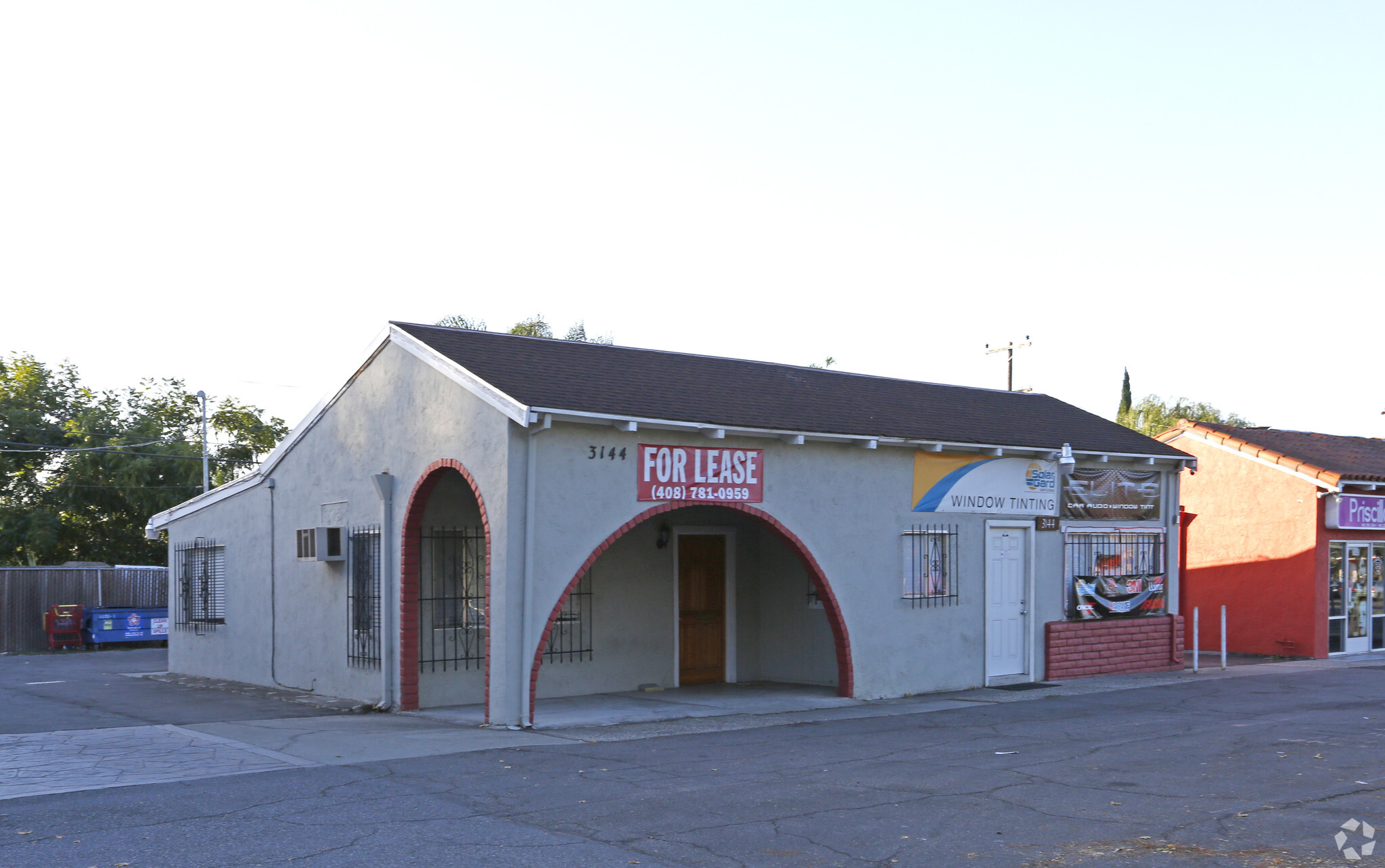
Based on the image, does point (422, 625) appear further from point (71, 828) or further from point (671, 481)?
point (71, 828)

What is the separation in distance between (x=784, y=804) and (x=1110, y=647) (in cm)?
1149

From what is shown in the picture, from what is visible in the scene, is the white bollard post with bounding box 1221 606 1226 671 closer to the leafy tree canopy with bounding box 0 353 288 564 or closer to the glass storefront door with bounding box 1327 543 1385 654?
the glass storefront door with bounding box 1327 543 1385 654

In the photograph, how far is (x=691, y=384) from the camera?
1538 cm

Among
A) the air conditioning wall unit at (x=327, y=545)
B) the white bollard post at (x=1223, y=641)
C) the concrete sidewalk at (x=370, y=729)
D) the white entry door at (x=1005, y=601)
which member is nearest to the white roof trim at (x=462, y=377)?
the air conditioning wall unit at (x=327, y=545)

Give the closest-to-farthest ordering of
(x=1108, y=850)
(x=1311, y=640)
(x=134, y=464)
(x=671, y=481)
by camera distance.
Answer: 1. (x=1108, y=850)
2. (x=671, y=481)
3. (x=1311, y=640)
4. (x=134, y=464)

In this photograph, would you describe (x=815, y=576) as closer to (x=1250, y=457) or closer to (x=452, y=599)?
(x=452, y=599)

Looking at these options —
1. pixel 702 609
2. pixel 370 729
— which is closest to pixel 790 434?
pixel 702 609

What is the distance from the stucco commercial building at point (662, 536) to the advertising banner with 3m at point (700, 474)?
1.1 inches

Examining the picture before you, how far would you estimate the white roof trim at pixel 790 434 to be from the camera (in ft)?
41.3

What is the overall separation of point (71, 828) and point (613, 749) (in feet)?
15.7

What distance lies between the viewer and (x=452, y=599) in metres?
14.7

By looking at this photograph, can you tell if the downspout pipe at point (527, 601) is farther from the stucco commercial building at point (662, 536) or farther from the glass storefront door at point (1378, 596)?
the glass storefront door at point (1378, 596)

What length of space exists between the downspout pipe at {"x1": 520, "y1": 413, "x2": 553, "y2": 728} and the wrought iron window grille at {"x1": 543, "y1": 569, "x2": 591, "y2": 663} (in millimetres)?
2554

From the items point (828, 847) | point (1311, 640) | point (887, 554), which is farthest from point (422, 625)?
point (1311, 640)
